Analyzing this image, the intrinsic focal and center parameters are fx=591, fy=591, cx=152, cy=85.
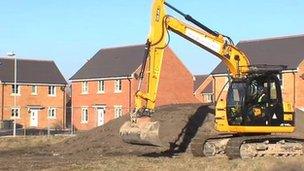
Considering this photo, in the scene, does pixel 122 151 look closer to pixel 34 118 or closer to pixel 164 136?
pixel 164 136

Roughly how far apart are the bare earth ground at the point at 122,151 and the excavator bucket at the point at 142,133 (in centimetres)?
78

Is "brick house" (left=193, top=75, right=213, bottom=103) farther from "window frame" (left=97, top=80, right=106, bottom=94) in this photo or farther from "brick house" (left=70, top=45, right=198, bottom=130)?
"window frame" (left=97, top=80, right=106, bottom=94)

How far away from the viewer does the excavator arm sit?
2150 cm

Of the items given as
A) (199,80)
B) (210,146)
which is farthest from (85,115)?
(210,146)

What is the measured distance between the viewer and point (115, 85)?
65.9 meters

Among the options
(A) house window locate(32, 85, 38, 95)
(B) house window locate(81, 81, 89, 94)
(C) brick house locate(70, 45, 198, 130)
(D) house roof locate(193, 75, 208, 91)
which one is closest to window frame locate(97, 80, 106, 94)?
(C) brick house locate(70, 45, 198, 130)

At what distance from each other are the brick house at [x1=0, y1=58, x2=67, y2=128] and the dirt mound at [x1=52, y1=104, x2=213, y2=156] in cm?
3722

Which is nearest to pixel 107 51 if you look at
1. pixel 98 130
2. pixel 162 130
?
pixel 98 130

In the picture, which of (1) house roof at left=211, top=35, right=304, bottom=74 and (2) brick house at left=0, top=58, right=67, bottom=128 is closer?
(1) house roof at left=211, top=35, right=304, bottom=74

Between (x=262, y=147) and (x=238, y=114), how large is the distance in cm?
150

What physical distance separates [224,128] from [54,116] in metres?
54.9

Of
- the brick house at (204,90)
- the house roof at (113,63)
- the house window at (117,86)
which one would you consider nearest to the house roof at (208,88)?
the brick house at (204,90)

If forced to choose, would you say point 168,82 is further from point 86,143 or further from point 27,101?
point 86,143

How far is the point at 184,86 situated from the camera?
224 ft
